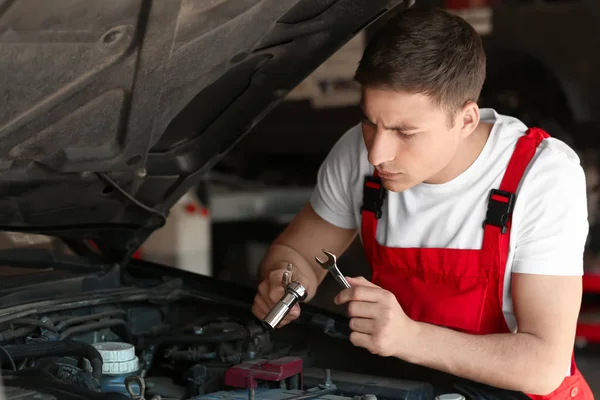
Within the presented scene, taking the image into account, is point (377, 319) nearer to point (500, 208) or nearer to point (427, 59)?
point (500, 208)

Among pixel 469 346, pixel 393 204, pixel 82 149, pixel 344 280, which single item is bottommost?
pixel 469 346

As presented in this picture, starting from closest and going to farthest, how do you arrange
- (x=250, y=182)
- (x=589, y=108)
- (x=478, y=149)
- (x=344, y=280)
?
1. (x=344, y=280)
2. (x=478, y=149)
3. (x=589, y=108)
4. (x=250, y=182)

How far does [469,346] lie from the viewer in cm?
148

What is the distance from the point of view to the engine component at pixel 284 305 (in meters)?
1.43

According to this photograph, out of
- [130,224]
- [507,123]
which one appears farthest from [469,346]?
[130,224]

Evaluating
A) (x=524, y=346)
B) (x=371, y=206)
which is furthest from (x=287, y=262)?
(x=524, y=346)

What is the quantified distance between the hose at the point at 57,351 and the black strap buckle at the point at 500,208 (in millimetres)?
740

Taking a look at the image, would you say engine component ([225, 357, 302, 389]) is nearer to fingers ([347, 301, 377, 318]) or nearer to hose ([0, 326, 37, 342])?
fingers ([347, 301, 377, 318])

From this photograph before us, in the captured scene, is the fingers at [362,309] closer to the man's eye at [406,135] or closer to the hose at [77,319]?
the man's eye at [406,135]

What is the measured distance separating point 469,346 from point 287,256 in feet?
1.58

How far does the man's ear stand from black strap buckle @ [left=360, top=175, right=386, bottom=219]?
0.76 feet

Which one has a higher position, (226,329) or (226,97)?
(226,97)

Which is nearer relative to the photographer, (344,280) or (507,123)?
(344,280)

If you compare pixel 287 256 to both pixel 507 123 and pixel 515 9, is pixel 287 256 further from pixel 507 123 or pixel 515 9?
pixel 515 9
